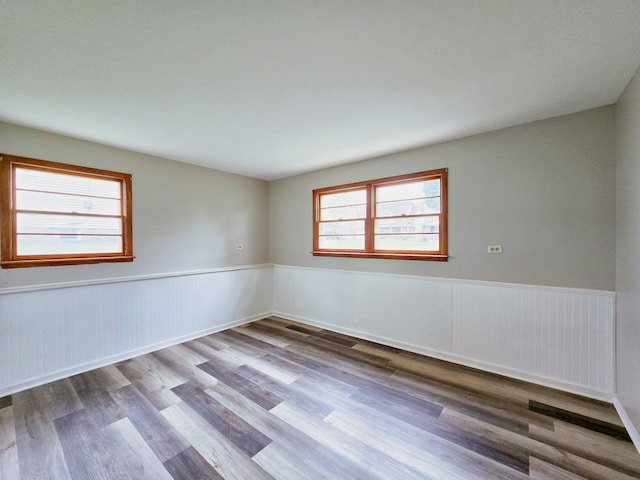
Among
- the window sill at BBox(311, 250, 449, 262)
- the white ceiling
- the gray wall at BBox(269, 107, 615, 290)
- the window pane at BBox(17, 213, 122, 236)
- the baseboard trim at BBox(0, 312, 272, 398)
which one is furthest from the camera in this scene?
the window sill at BBox(311, 250, 449, 262)

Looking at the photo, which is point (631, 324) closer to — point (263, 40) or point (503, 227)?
point (503, 227)

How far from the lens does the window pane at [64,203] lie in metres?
2.70

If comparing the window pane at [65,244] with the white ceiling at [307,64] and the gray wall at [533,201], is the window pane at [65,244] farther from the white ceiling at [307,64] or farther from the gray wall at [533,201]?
the gray wall at [533,201]

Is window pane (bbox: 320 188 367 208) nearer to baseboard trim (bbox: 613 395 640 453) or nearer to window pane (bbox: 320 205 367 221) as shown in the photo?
window pane (bbox: 320 205 367 221)

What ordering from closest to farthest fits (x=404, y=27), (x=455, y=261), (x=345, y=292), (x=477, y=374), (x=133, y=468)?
(x=404, y=27)
(x=133, y=468)
(x=477, y=374)
(x=455, y=261)
(x=345, y=292)

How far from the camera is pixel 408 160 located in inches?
137

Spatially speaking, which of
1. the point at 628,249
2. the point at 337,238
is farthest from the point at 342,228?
the point at 628,249

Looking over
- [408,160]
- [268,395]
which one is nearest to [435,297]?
[408,160]

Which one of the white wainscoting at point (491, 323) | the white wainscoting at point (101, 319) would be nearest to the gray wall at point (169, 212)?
the white wainscoting at point (101, 319)

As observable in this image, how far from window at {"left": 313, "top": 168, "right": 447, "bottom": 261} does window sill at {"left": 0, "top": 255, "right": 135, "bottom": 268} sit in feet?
8.88

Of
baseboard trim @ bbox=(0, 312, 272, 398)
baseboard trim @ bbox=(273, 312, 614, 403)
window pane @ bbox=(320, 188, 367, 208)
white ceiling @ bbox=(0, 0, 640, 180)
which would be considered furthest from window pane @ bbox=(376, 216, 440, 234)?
baseboard trim @ bbox=(0, 312, 272, 398)

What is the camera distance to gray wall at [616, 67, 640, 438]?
6.08ft

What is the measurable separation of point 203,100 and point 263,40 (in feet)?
3.02

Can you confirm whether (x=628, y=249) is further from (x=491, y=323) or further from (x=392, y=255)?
(x=392, y=255)
